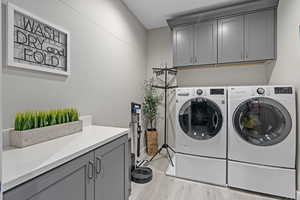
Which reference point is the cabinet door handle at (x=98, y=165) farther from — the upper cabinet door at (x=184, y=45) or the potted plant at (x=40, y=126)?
the upper cabinet door at (x=184, y=45)

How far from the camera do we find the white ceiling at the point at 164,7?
2.38 metres

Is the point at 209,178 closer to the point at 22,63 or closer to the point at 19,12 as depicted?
the point at 22,63

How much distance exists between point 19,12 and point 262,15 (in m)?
2.96

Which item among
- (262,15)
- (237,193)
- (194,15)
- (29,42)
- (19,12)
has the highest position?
(194,15)

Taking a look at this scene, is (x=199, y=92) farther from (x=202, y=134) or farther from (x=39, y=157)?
A: (x=39, y=157)

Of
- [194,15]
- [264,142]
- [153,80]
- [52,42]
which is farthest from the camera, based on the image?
[153,80]

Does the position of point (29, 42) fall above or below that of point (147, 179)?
above

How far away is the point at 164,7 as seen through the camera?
2521 millimetres

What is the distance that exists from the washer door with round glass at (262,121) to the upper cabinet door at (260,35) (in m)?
0.85

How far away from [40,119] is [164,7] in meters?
2.48

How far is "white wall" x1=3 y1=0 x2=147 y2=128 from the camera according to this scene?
3.60 feet

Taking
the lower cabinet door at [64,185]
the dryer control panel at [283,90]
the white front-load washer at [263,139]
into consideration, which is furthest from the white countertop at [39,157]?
the dryer control panel at [283,90]

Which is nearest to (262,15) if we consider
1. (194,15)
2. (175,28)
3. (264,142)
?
(194,15)

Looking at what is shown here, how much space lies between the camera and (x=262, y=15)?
224 centimetres
